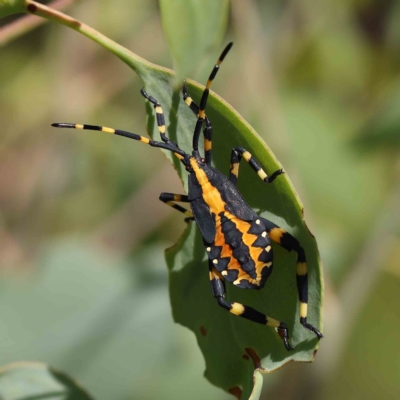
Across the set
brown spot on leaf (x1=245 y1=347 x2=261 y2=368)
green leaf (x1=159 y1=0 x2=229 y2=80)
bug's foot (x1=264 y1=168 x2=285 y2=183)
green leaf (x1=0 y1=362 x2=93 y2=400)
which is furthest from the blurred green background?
green leaf (x1=159 y1=0 x2=229 y2=80)

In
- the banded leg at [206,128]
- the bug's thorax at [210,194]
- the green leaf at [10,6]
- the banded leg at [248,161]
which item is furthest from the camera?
the bug's thorax at [210,194]

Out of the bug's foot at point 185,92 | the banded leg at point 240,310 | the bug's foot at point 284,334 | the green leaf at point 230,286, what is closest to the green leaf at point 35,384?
the green leaf at point 230,286

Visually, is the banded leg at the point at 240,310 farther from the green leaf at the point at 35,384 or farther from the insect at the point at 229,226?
the green leaf at the point at 35,384

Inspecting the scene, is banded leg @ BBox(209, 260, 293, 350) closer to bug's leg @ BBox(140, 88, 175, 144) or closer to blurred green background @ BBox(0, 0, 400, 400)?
bug's leg @ BBox(140, 88, 175, 144)

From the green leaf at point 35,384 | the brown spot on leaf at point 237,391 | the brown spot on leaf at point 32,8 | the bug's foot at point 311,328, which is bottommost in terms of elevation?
the brown spot on leaf at point 237,391

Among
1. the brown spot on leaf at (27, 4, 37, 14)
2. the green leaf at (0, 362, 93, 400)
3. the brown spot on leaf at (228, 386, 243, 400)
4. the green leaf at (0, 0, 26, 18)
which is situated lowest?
the brown spot on leaf at (228, 386, 243, 400)

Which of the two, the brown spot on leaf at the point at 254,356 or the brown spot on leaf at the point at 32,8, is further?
the brown spot on leaf at the point at 254,356
